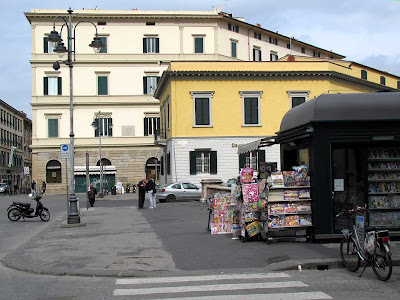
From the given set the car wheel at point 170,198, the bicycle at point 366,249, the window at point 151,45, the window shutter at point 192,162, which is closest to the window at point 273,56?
the window at point 151,45

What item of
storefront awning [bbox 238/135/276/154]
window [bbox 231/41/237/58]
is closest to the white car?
storefront awning [bbox 238/135/276/154]

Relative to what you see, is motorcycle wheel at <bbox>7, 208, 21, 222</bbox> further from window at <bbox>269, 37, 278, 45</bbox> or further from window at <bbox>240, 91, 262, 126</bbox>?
window at <bbox>269, 37, 278, 45</bbox>

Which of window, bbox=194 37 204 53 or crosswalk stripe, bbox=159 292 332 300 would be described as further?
window, bbox=194 37 204 53

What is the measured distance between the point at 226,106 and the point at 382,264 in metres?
28.9

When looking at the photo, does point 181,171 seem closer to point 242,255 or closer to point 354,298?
point 242,255

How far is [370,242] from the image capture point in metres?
8.00

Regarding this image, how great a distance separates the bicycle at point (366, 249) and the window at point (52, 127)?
48745mm

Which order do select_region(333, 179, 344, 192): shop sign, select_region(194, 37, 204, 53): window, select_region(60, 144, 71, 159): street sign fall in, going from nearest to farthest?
select_region(333, 179, 344, 192): shop sign < select_region(60, 144, 71, 159): street sign < select_region(194, 37, 204, 53): window

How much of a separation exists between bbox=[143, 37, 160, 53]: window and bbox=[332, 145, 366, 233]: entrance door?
46668 mm

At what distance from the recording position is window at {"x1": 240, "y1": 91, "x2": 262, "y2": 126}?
3653cm

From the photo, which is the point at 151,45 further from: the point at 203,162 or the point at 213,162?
the point at 213,162

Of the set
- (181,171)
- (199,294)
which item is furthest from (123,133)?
(199,294)

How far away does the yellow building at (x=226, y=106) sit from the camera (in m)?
35.8

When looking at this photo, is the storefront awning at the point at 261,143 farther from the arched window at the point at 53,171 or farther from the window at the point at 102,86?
the arched window at the point at 53,171
